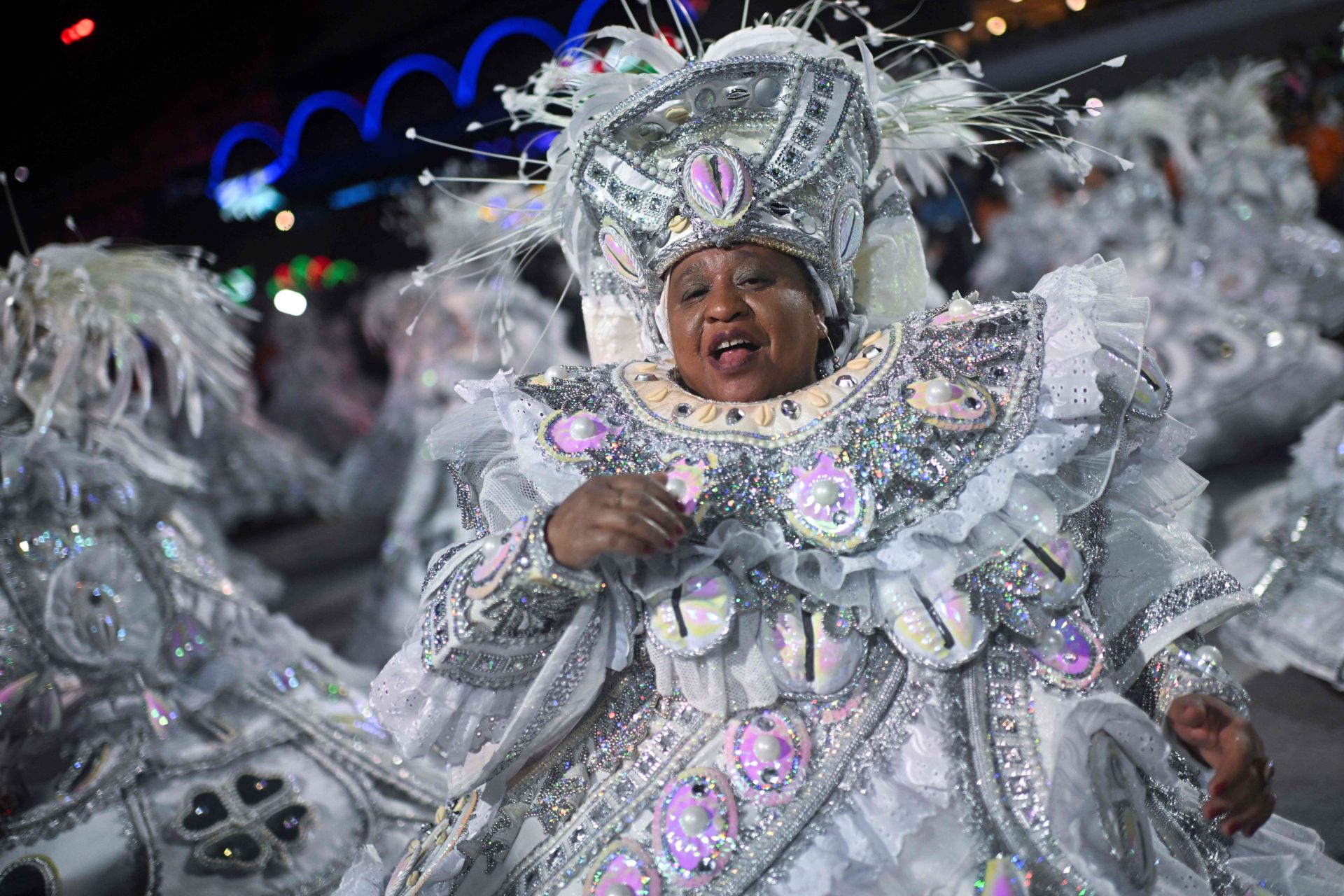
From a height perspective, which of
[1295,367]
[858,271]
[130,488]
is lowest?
[1295,367]

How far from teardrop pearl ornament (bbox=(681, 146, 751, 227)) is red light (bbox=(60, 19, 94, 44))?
3.09 meters

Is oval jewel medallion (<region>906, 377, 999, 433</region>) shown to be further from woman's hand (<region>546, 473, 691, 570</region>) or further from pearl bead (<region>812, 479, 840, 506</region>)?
woman's hand (<region>546, 473, 691, 570</region>)

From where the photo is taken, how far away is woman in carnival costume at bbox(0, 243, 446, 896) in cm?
267

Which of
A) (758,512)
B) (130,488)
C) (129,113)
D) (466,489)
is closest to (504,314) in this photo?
(466,489)

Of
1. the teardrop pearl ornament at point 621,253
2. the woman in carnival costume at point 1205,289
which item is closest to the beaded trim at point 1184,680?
the teardrop pearl ornament at point 621,253

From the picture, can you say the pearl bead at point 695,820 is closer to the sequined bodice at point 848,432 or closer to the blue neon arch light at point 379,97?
the sequined bodice at point 848,432

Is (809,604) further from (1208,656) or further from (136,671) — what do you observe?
A: (136,671)

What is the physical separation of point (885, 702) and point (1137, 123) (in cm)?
528

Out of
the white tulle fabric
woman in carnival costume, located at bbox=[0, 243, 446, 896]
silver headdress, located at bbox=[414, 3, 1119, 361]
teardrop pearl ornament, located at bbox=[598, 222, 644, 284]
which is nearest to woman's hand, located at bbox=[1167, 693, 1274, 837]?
silver headdress, located at bbox=[414, 3, 1119, 361]

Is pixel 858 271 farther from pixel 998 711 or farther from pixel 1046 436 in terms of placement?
pixel 998 711

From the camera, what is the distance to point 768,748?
1623mm

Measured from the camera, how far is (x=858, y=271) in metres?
2.17

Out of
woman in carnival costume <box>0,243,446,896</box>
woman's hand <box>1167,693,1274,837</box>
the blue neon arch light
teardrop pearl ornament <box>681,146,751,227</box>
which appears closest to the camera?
woman's hand <box>1167,693,1274,837</box>

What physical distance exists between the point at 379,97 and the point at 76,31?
2640mm
